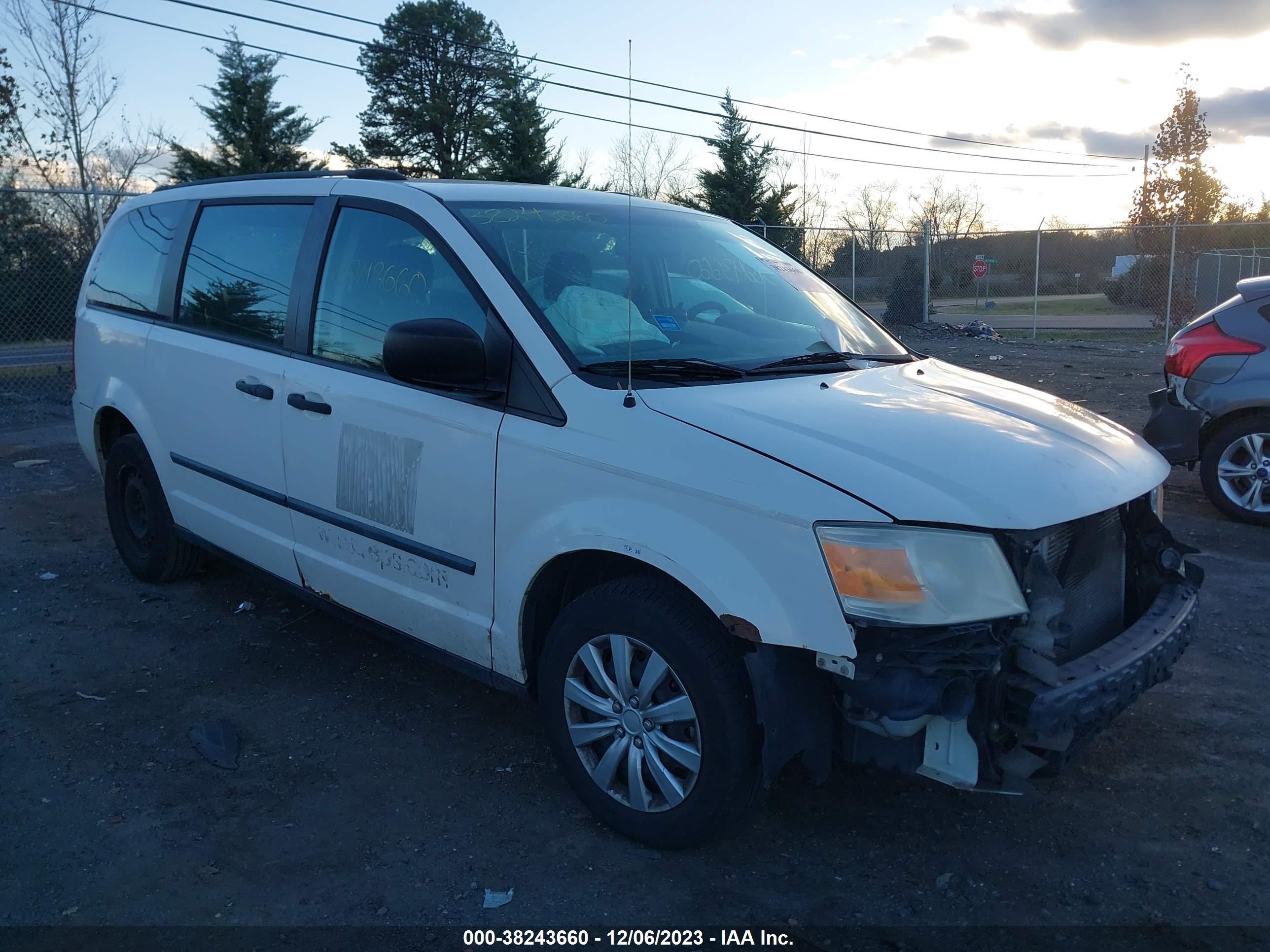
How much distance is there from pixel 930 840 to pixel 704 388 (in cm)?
155

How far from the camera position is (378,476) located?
3.47 meters

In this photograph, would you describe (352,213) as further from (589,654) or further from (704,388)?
(589,654)

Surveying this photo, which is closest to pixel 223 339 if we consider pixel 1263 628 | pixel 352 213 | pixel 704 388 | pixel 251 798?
pixel 352 213

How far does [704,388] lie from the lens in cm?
305

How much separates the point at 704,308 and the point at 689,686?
1528 millimetres

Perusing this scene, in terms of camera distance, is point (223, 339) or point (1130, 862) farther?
point (223, 339)

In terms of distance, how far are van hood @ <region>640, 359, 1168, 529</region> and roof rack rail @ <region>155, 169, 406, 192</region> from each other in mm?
1602

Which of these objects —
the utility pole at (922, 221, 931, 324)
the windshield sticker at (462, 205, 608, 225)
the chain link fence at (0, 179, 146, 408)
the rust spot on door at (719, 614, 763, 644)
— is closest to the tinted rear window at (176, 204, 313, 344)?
the windshield sticker at (462, 205, 608, 225)

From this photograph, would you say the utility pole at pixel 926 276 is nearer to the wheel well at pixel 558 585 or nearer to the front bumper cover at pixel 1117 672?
the front bumper cover at pixel 1117 672

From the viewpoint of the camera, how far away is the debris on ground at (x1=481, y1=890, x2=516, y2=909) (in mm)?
2713

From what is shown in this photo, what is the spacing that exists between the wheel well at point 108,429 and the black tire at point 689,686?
3.26m

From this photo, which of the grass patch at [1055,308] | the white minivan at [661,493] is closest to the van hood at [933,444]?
the white minivan at [661,493]

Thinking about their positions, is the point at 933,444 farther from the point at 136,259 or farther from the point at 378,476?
the point at 136,259

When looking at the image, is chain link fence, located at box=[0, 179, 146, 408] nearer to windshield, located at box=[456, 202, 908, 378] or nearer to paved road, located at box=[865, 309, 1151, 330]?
windshield, located at box=[456, 202, 908, 378]
